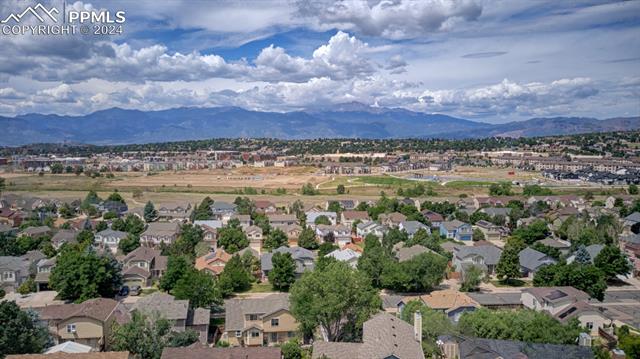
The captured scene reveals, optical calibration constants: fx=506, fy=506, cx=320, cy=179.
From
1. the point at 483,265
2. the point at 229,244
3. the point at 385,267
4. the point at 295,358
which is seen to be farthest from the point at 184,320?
the point at 483,265

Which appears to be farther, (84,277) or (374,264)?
(374,264)

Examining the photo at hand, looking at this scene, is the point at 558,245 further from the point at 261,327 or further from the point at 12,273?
the point at 12,273

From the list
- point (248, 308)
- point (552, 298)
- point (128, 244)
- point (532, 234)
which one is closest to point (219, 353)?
point (248, 308)

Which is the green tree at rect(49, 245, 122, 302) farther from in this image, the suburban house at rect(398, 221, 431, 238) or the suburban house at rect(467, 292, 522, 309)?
the suburban house at rect(398, 221, 431, 238)

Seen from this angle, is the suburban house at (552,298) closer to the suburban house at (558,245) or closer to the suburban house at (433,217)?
the suburban house at (558,245)

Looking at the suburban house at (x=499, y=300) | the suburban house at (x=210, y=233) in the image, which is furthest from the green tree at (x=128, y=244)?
the suburban house at (x=499, y=300)
